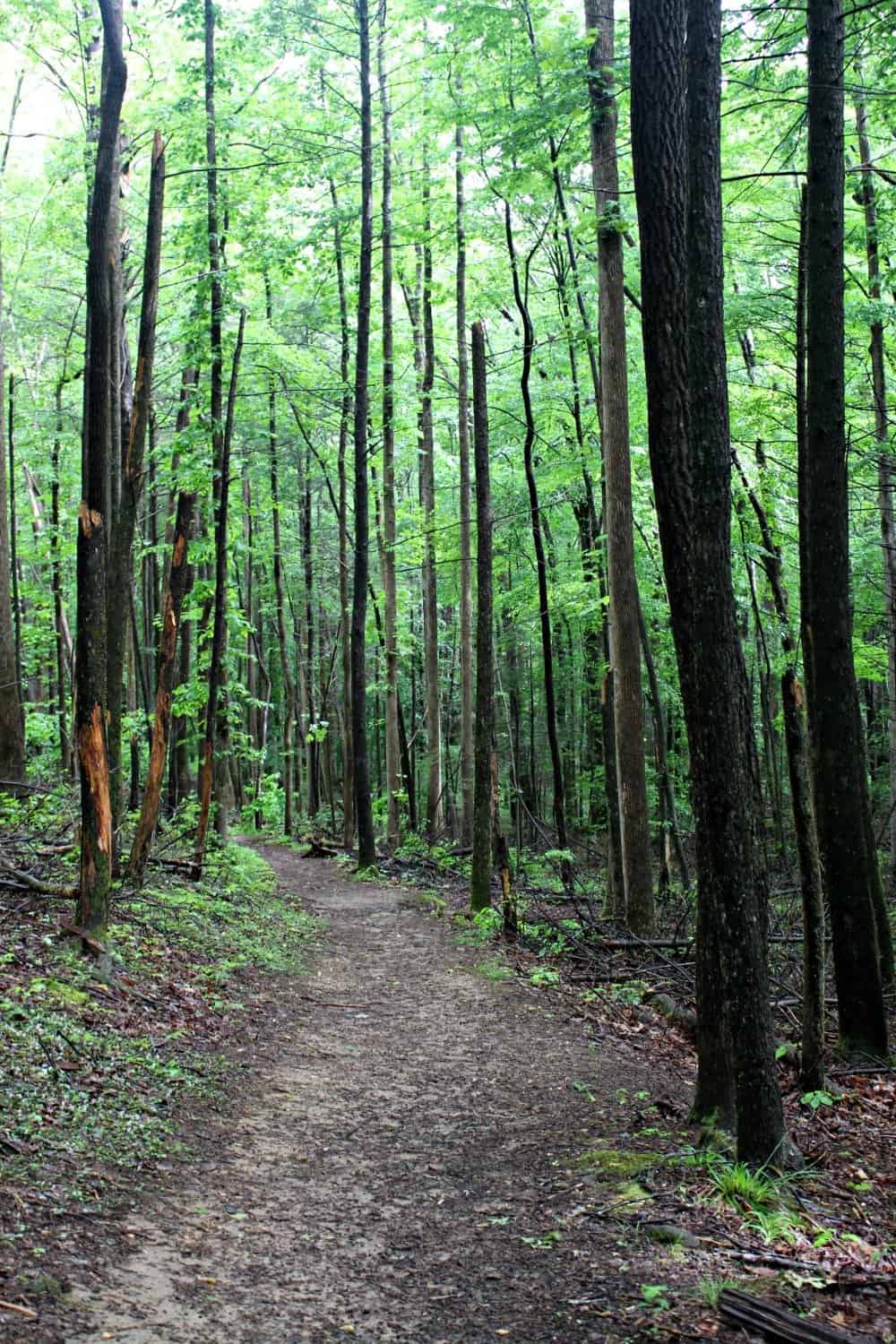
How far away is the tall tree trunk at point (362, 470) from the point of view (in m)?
16.3

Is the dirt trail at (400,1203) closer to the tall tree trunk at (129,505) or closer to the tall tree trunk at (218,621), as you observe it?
the tall tree trunk at (129,505)

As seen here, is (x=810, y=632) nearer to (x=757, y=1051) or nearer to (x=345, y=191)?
(x=757, y=1051)

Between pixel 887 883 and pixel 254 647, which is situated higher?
pixel 254 647

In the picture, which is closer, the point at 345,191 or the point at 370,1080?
the point at 370,1080

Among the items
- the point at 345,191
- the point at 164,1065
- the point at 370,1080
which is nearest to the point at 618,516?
the point at 370,1080

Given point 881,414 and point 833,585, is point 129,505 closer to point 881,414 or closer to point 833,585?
point 833,585

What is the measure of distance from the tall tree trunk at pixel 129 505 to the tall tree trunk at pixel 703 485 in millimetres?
5102

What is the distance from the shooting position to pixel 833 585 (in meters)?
7.35

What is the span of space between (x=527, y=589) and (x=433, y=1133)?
1606cm

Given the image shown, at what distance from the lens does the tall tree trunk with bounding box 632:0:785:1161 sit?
4746 mm

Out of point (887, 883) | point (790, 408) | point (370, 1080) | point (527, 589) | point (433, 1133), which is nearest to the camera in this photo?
point (433, 1133)

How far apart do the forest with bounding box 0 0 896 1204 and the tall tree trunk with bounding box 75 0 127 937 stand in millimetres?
33

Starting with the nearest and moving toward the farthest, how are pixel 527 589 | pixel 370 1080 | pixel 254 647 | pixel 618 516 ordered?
pixel 370 1080
pixel 618 516
pixel 527 589
pixel 254 647

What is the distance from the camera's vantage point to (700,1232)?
4129 millimetres
